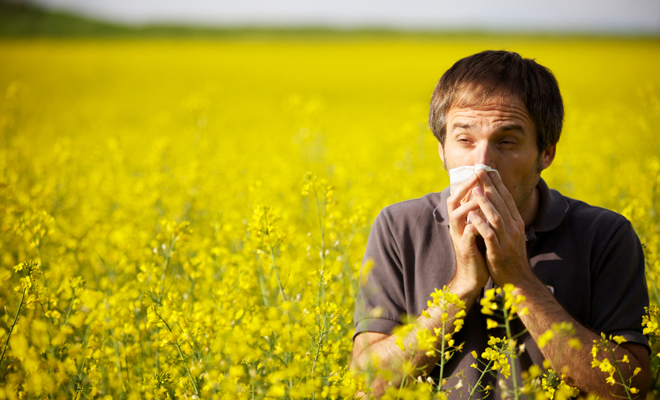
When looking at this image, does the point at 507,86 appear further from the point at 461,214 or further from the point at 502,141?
the point at 461,214

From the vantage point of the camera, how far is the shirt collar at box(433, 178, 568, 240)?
5.15 ft

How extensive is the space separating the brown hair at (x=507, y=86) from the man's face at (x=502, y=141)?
0.09 ft

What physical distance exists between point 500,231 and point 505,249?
5 cm

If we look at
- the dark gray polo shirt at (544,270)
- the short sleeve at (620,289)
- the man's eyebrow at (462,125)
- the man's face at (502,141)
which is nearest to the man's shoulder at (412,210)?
the dark gray polo shirt at (544,270)

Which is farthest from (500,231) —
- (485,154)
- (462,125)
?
(462,125)

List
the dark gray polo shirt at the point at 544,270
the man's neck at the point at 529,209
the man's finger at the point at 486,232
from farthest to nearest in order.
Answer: the man's neck at the point at 529,209 < the dark gray polo shirt at the point at 544,270 < the man's finger at the point at 486,232

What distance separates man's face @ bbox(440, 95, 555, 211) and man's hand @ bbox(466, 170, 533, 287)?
0.13 m

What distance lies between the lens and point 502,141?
1.56 m

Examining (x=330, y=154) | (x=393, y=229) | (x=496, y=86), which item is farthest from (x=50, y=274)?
(x=330, y=154)

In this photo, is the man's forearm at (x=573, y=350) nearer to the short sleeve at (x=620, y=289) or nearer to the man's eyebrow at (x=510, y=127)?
the short sleeve at (x=620, y=289)

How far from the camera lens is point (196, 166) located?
3889mm

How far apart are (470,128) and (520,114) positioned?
169 mm

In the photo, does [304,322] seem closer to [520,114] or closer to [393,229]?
[393,229]

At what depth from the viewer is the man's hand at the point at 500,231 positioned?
1354mm
